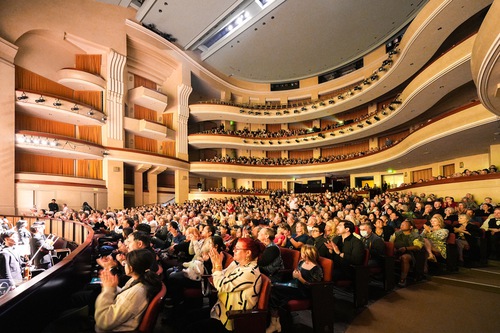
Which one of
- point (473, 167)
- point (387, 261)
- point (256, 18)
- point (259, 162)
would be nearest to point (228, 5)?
point (256, 18)

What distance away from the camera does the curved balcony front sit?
13727 mm

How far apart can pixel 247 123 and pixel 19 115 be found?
16.3 metres

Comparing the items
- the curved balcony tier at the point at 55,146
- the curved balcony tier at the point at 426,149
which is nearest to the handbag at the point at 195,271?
the curved balcony tier at the point at 426,149

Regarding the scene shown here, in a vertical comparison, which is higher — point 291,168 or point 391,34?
point 391,34

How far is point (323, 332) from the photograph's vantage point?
8.82 feet

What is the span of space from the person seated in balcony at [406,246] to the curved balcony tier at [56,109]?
14803mm

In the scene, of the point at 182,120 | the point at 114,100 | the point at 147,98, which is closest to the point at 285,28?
the point at 182,120

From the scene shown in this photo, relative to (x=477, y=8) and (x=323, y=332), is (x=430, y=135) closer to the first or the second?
(x=477, y=8)

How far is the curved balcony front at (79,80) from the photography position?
13727 mm

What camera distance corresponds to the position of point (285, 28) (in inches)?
689

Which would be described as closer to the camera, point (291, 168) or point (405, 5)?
point (405, 5)

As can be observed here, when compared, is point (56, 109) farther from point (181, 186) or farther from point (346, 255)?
point (346, 255)

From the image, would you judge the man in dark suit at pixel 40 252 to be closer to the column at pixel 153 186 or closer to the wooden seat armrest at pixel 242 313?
the wooden seat armrest at pixel 242 313

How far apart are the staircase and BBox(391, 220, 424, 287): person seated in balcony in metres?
0.62
